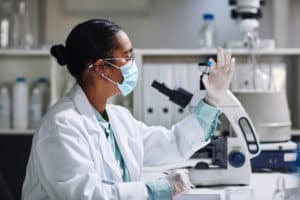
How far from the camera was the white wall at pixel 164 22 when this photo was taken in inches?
111

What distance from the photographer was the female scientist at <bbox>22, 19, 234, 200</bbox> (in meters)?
1.31

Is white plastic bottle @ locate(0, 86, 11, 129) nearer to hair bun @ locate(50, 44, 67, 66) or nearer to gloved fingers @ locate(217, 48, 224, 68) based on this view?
hair bun @ locate(50, 44, 67, 66)

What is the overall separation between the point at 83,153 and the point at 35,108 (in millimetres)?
1302

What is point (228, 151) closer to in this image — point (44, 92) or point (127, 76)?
point (127, 76)

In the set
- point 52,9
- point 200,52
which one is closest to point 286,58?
point 200,52

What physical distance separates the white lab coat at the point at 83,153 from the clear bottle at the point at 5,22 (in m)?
1.16

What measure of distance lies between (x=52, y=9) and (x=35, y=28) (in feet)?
0.48

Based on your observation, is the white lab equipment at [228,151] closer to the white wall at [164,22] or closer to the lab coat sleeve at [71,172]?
the lab coat sleeve at [71,172]

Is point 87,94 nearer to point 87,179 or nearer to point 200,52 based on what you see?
point 87,179

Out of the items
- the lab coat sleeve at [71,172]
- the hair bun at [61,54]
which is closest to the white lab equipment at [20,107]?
the hair bun at [61,54]

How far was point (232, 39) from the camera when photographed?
2.79 meters

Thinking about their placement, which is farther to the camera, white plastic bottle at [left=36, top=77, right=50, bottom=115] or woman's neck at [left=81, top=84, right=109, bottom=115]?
white plastic bottle at [left=36, top=77, right=50, bottom=115]

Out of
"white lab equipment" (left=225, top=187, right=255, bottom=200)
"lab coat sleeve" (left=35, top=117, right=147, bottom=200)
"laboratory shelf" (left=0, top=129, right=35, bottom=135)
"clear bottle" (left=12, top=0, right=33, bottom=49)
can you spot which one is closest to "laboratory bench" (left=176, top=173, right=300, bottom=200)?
"white lab equipment" (left=225, top=187, right=255, bottom=200)

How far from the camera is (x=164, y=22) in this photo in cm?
282
